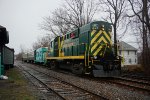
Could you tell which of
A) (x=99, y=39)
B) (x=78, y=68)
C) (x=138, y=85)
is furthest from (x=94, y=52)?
(x=138, y=85)

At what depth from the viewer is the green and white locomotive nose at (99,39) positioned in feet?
50.4

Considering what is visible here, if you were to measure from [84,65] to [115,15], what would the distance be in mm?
14350

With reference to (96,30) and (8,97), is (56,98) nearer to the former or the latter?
(8,97)

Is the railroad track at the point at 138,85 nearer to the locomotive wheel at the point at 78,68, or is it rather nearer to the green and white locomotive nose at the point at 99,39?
the green and white locomotive nose at the point at 99,39

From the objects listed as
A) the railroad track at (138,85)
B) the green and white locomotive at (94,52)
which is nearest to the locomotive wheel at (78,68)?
the green and white locomotive at (94,52)

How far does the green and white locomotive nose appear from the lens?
50.4 feet

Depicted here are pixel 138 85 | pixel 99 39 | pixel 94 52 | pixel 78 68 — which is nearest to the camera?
pixel 138 85

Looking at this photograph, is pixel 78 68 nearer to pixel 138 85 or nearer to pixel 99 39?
pixel 99 39

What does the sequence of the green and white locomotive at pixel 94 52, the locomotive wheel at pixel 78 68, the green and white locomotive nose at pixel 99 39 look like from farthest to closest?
the locomotive wheel at pixel 78 68 < the green and white locomotive nose at pixel 99 39 < the green and white locomotive at pixel 94 52

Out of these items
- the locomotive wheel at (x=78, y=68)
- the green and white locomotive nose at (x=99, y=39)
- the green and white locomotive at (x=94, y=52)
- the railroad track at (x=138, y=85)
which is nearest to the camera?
the railroad track at (x=138, y=85)

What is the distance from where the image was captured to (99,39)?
51.6ft

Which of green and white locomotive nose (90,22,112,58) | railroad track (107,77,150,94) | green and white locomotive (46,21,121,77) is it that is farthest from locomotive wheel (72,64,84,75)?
railroad track (107,77,150,94)

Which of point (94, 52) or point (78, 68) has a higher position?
point (94, 52)

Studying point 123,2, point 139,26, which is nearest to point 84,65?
point 139,26
